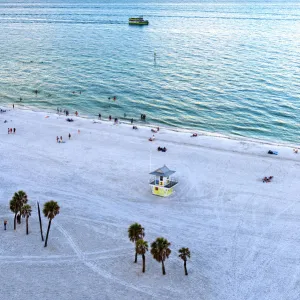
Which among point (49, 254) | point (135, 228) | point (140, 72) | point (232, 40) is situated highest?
point (232, 40)

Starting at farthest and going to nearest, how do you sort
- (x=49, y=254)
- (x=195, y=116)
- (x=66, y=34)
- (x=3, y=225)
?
(x=66, y=34), (x=195, y=116), (x=3, y=225), (x=49, y=254)

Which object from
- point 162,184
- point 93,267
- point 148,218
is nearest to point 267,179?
point 162,184

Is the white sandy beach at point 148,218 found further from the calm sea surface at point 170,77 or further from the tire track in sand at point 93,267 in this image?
the calm sea surface at point 170,77

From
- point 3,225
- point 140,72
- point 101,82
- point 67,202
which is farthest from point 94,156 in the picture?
point 140,72

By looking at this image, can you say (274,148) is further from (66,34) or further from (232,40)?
(66,34)

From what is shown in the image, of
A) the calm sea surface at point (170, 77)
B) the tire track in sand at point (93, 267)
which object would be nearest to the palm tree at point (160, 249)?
the tire track in sand at point (93, 267)

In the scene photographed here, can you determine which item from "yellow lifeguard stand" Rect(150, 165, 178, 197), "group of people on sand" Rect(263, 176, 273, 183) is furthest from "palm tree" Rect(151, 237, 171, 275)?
"group of people on sand" Rect(263, 176, 273, 183)

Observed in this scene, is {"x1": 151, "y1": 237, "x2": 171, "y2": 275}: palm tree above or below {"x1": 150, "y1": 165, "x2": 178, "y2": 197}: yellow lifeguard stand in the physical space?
below

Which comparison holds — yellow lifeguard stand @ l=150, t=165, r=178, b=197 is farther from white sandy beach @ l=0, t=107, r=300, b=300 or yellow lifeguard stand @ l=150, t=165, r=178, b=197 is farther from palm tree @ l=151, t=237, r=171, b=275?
palm tree @ l=151, t=237, r=171, b=275
